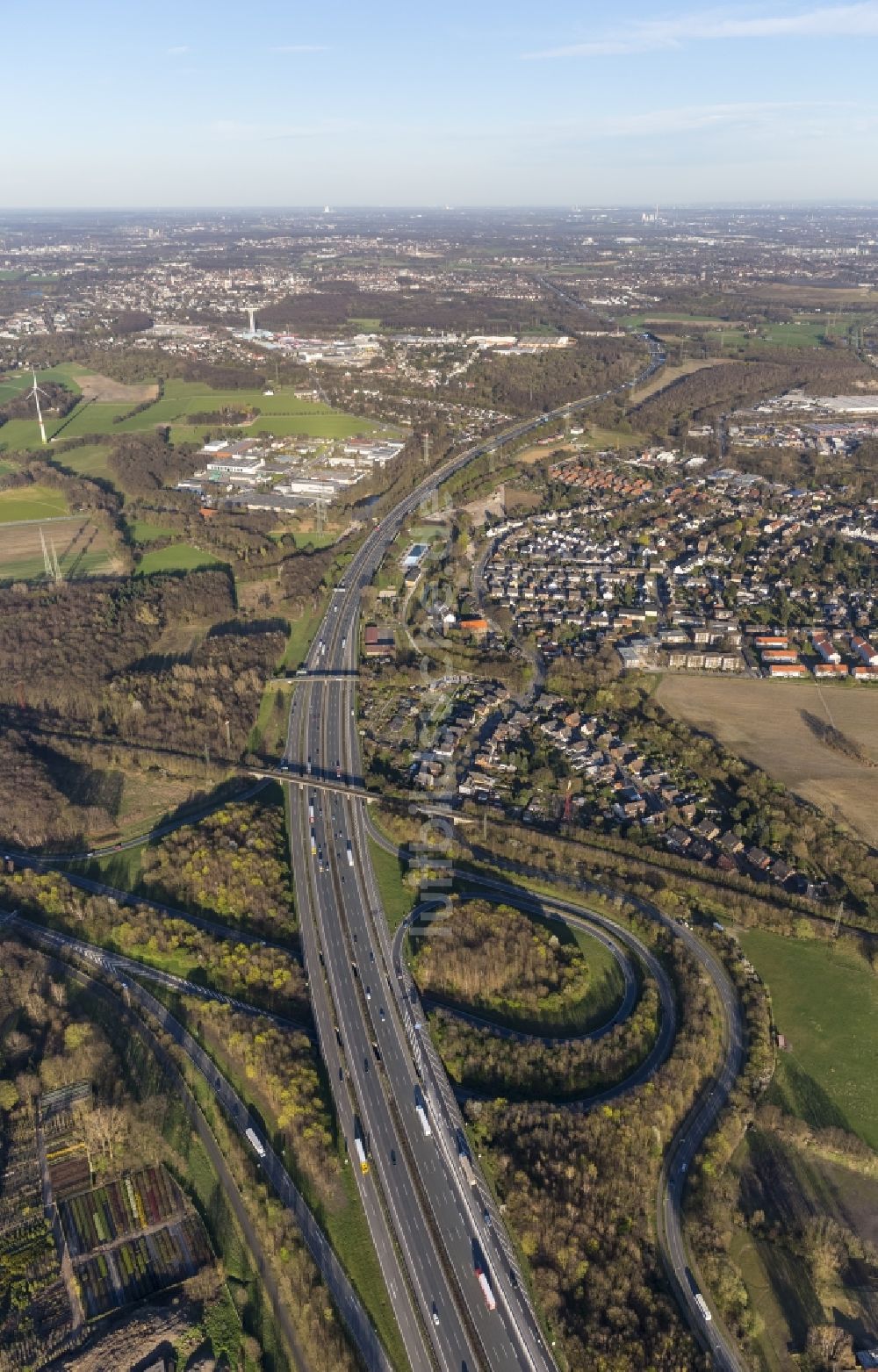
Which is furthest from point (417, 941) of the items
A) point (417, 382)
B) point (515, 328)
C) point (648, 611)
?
point (515, 328)

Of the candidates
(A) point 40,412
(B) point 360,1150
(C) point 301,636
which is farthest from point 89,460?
(B) point 360,1150

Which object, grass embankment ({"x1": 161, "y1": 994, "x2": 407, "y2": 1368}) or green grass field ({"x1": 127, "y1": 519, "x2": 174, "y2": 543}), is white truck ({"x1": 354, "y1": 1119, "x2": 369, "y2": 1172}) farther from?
green grass field ({"x1": 127, "y1": 519, "x2": 174, "y2": 543})

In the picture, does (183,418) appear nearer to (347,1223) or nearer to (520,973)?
(520,973)

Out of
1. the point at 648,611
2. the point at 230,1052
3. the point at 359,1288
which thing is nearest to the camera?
the point at 359,1288

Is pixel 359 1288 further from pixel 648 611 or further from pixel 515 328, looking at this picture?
pixel 515 328

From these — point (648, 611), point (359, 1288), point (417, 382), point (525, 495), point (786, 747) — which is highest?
point (417, 382)

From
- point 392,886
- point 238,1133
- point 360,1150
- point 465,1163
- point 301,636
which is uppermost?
point 301,636

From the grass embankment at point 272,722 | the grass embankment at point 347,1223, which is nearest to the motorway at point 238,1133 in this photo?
the grass embankment at point 347,1223
